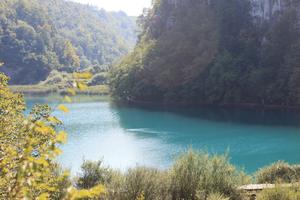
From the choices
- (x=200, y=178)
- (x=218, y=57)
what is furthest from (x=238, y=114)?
(x=200, y=178)

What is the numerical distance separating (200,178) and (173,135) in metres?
26.2

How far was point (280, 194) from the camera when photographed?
7.38m

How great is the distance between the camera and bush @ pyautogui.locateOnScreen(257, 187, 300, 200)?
7.30 meters

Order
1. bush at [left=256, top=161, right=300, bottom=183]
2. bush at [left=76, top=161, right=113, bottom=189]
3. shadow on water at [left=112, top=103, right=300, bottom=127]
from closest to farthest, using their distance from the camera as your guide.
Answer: bush at [left=76, top=161, right=113, bottom=189] < bush at [left=256, top=161, right=300, bottom=183] < shadow on water at [left=112, top=103, right=300, bottom=127]

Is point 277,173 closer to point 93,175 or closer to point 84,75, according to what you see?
point 93,175

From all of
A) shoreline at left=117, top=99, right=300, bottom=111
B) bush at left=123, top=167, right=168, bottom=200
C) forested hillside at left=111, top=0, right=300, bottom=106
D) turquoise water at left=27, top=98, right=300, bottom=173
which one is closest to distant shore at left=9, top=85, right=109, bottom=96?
forested hillside at left=111, top=0, right=300, bottom=106

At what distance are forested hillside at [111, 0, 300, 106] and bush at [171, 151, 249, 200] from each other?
41834 mm

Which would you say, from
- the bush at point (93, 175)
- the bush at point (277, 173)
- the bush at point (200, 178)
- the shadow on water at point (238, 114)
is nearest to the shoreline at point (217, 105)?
the shadow on water at point (238, 114)

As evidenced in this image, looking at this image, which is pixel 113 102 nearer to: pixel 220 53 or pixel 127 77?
pixel 127 77

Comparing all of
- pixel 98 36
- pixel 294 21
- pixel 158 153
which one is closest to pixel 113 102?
pixel 294 21

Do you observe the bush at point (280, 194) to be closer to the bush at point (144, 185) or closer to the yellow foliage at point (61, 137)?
the bush at point (144, 185)

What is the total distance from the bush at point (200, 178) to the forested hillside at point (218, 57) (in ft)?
137

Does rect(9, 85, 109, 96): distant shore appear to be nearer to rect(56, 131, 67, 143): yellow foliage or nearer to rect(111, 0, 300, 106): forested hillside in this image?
rect(111, 0, 300, 106): forested hillside

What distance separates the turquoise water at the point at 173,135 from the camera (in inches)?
1018
